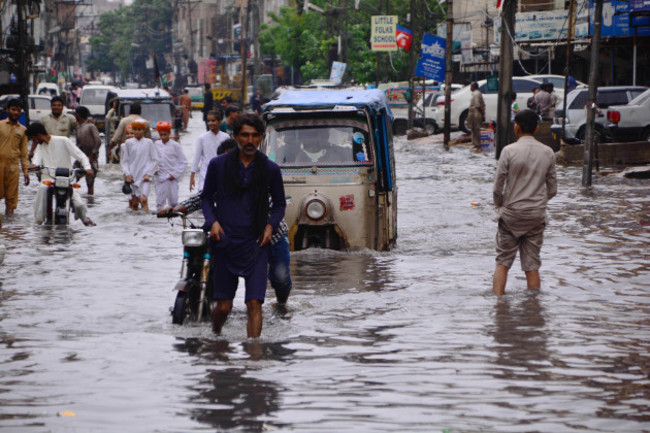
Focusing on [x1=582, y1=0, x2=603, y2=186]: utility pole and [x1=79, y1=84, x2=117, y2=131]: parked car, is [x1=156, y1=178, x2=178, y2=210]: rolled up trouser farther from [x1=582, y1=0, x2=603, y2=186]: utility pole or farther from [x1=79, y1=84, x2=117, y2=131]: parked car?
[x1=79, y1=84, x2=117, y2=131]: parked car

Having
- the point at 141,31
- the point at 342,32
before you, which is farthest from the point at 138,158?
the point at 141,31

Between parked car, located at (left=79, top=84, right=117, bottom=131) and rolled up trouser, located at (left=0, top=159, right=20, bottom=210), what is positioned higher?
parked car, located at (left=79, top=84, right=117, bottom=131)

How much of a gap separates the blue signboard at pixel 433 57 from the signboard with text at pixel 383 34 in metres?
6.84

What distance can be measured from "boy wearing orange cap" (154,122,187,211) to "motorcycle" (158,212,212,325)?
292 inches

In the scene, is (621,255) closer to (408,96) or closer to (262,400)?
(262,400)

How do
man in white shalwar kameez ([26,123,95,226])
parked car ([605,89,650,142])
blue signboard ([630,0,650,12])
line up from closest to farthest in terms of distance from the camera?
1. man in white shalwar kameez ([26,123,95,226])
2. parked car ([605,89,650,142])
3. blue signboard ([630,0,650,12])

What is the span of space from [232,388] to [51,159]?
1022 centimetres

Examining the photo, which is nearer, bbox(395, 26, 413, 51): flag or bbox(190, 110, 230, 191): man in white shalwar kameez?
bbox(190, 110, 230, 191): man in white shalwar kameez

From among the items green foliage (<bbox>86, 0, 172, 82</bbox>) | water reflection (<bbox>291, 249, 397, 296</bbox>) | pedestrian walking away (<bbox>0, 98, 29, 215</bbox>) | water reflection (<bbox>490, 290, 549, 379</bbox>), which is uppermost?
green foliage (<bbox>86, 0, 172, 82</bbox>)

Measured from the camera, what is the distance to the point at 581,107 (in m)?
29.0

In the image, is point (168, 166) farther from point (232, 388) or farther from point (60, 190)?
point (232, 388)

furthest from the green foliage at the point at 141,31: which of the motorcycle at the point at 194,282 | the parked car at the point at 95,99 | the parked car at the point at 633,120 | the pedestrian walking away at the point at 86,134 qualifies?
the motorcycle at the point at 194,282

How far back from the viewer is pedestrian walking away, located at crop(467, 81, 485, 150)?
108ft

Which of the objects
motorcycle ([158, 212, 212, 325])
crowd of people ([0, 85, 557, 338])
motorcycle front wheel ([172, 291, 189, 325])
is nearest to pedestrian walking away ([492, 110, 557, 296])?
crowd of people ([0, 85, 557, 338])
